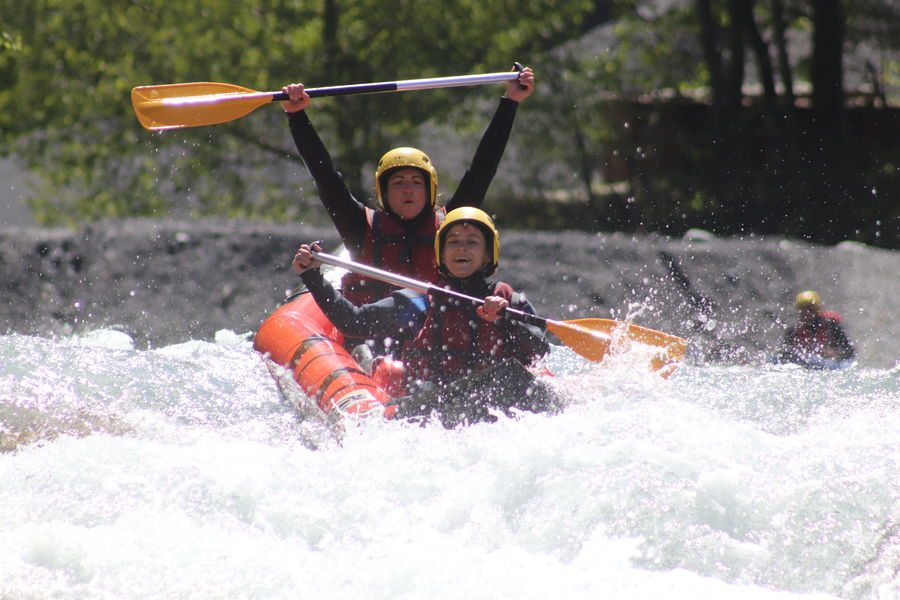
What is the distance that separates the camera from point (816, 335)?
25.5ft

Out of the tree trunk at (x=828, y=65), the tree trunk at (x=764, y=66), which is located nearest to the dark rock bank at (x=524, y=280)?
the tree trunk at (x=828, y=65)

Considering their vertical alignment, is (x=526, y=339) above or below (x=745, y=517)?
above

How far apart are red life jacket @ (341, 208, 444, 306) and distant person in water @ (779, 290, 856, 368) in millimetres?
2759

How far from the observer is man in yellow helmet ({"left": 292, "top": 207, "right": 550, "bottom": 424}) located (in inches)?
209

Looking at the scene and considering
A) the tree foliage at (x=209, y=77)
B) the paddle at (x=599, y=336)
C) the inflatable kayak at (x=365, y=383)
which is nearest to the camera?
the inflatable kayak at (x=365, y=383)

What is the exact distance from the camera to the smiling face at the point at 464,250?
17.4 feet

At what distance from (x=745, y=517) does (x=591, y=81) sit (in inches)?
413

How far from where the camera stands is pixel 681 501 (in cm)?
429

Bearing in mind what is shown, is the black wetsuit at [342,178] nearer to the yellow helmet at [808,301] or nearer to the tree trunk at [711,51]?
the yellow helmet at [808,301]

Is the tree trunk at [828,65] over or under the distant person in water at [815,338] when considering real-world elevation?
over

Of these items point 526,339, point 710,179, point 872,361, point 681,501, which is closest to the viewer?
point 681,501

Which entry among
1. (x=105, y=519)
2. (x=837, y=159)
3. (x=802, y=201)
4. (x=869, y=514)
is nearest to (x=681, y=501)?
(x=869, y=514)

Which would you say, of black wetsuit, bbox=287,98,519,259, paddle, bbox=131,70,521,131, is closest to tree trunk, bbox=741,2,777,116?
paddle, bbox=131,70,521,131

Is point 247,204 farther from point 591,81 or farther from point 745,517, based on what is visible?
point 745,517
